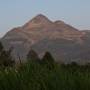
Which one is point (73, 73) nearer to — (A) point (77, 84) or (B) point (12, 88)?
(A) point (77, 84)

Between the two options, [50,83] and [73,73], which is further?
[73,73]

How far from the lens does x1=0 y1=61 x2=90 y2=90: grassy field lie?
5.92 metres

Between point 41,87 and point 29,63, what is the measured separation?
78cm

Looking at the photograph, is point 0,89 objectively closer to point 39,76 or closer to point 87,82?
point 39,76

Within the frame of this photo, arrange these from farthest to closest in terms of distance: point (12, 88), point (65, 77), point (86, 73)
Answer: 1. point (86, 73)
2. point (65, 77)
3. point (12, 88)

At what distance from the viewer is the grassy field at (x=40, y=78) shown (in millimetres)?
5922

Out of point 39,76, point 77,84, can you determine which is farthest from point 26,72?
point 77,84

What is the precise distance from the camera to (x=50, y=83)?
604 cm

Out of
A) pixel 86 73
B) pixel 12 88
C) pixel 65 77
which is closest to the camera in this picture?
pixel 12 88

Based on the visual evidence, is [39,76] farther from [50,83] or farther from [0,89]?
[0,89]

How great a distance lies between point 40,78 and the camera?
6094 millimetres

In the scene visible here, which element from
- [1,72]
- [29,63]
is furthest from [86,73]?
[1,72]

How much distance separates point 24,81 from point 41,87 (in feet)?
0.76

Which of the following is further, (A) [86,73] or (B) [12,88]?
(A) [86,73]
